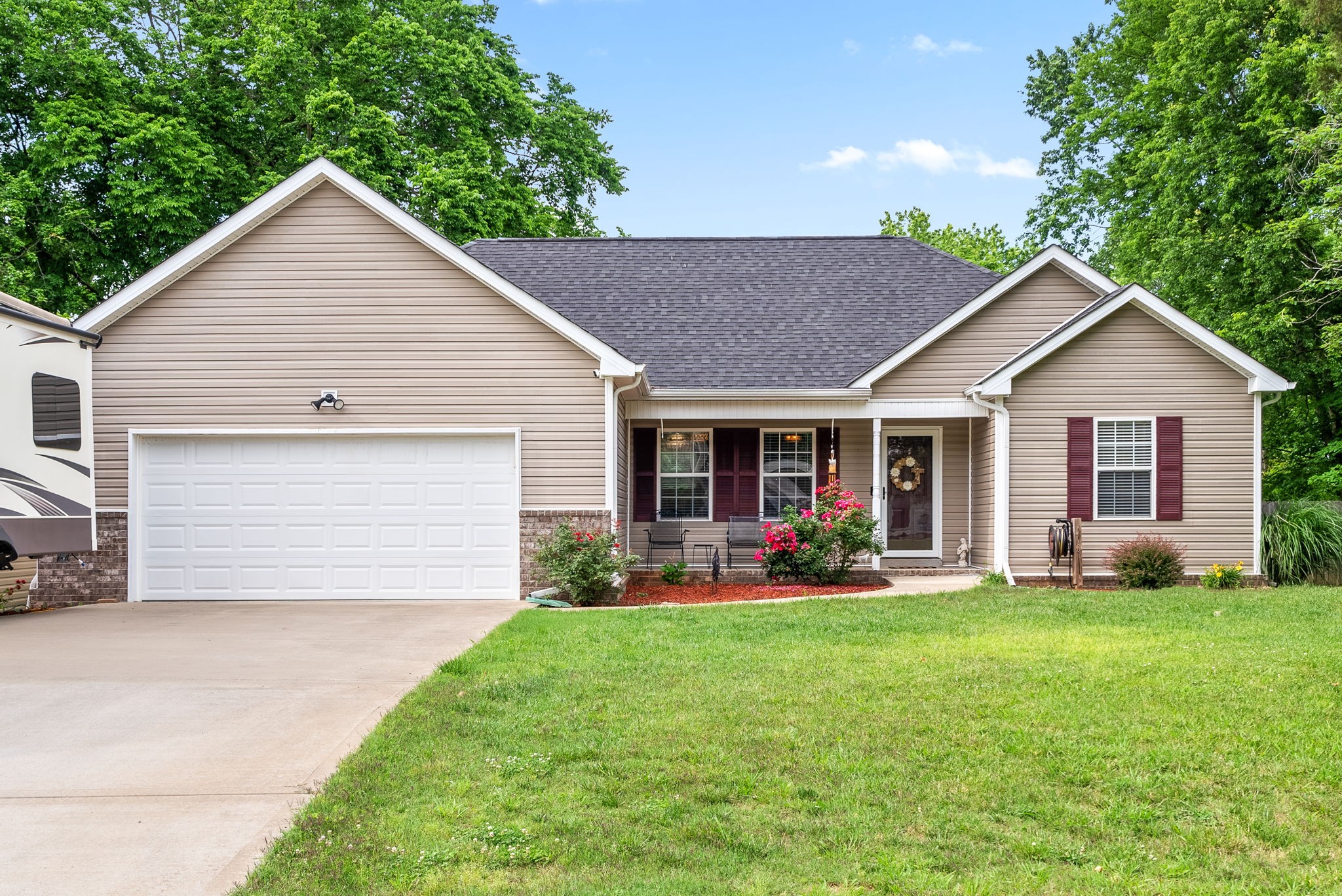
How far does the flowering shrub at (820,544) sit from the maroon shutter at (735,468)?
2135 mm

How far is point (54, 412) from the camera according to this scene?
11305 mm

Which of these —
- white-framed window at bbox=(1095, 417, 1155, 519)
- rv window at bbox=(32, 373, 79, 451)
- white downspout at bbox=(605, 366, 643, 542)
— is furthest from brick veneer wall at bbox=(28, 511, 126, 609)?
white-framed window at bbox=(1095, 417, 1155, 519)

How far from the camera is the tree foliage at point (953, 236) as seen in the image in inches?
1581

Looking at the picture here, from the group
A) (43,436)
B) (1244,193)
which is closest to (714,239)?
(1244,193)

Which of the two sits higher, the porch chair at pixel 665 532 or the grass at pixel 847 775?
the porch chair at pixel 665 532

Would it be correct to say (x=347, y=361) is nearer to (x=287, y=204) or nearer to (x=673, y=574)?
(x=287, y=204)

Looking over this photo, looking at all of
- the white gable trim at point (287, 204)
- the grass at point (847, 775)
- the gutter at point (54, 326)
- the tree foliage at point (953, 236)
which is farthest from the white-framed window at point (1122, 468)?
the tree foliage at point (953, 236)

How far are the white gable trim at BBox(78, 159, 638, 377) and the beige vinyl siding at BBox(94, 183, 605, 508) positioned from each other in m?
0.13

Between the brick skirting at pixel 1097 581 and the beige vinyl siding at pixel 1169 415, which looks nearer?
the brick skirting at pixel 1097 581

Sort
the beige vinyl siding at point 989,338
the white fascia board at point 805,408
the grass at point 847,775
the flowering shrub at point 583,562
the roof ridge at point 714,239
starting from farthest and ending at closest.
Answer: the roof ridge at point 714,239, the beige vinyl siding at point 989,338, the white fascia board at point 805,408, the flowering shrub at point 583,562, the grass at point 847,775

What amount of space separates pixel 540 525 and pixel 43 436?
551cm

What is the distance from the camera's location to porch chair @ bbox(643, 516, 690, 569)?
50.9ft

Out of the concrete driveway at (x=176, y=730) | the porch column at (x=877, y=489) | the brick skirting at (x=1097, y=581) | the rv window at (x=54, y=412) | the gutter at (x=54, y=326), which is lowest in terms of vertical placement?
the brick skirting at (x=1097, y=581)

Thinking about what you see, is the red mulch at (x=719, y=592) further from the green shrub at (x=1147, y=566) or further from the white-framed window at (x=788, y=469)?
the green shrub at (x=1147, y=566)
